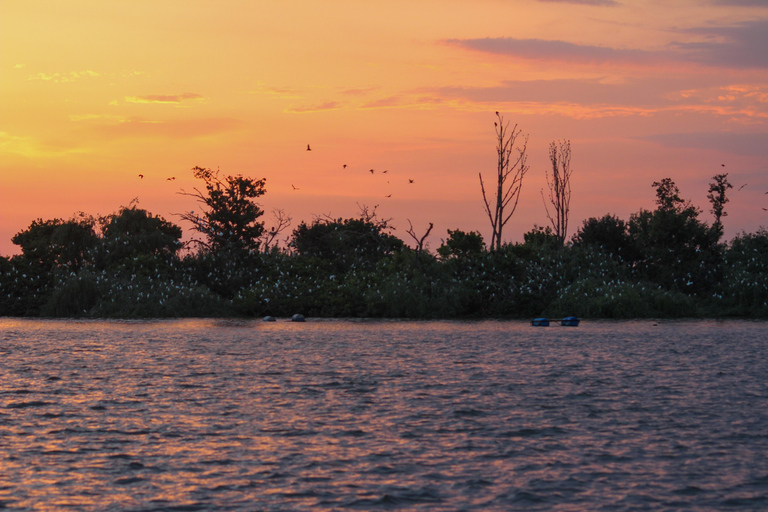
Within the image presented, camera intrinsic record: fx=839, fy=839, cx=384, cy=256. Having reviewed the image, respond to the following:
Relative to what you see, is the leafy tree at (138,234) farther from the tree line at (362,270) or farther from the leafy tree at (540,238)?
the leafy tree at (540,238)

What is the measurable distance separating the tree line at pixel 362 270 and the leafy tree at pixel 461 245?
0.31 ft

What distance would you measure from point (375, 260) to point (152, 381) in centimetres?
3680

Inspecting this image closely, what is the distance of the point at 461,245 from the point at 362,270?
6.55 metres

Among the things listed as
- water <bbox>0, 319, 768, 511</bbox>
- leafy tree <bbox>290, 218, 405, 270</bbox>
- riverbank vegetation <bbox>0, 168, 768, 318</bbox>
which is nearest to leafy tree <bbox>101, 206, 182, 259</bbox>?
riverbank vegetation <bbox>0, 168, 768, 318</bbox>

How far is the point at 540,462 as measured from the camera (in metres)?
12.9

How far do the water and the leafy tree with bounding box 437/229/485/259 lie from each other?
909 inches

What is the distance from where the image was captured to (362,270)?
54.0m

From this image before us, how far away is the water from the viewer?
440 inches

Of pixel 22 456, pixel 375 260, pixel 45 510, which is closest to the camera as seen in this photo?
pixel 45 510

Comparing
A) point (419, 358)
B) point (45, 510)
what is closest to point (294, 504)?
point (45, 510)

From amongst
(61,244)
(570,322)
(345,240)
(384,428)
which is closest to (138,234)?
(61,244)

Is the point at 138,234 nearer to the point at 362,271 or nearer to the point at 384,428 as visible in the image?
the point at 362,271

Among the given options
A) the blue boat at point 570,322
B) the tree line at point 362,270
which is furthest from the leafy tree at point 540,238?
the blue boat at point 570,322

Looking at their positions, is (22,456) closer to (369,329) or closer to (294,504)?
(294,504)
